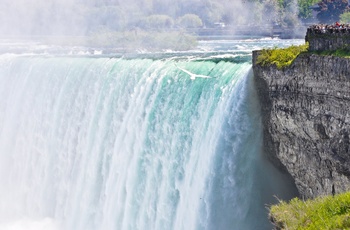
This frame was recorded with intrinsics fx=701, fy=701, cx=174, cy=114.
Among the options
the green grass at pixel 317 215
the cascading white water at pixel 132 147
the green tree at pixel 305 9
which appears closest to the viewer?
the green grass at pixel 317 215

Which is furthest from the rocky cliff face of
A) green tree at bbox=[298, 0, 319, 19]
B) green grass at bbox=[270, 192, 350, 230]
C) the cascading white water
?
green tree at bbox=[298, 0, 319, 19]

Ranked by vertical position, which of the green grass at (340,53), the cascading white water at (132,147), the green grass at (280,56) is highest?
the green grass at (340,53)

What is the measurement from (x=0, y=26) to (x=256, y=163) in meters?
46.7

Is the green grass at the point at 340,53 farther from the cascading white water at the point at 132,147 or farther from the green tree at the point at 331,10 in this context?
the green tree at the point at 331,10

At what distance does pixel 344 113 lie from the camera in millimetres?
13758

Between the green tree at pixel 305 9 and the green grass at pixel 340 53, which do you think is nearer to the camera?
the green grass at pixel 340 53

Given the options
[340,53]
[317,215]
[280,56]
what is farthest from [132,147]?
[317,215]

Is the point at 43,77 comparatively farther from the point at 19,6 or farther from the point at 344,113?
the point at 19,6

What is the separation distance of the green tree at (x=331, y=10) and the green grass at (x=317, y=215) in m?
36.0

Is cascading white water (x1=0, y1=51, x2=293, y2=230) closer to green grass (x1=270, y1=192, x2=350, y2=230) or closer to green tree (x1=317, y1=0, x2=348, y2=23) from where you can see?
green grass (x1=270, y1=192, x2=350, y2=230)

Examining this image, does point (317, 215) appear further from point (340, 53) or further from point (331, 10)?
point (331, 10)

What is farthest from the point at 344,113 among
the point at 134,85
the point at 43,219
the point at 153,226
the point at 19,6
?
the point at 19,6

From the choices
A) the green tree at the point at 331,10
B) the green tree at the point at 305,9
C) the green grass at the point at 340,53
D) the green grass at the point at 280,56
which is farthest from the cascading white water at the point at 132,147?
the green tree at the point at 305,9

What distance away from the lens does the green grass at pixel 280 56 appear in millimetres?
15945
